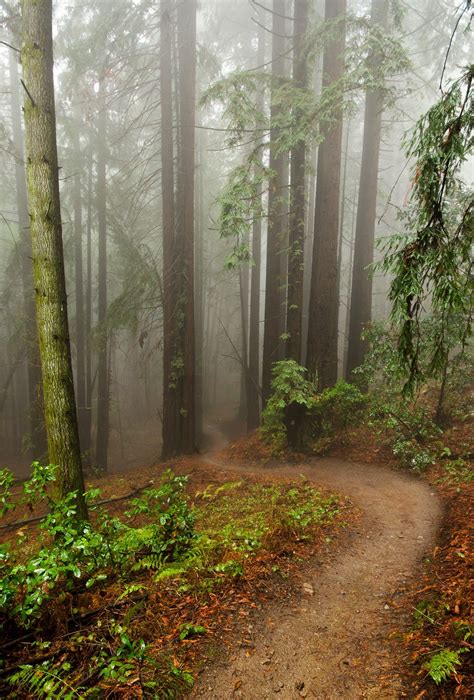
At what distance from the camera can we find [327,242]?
33.3ft

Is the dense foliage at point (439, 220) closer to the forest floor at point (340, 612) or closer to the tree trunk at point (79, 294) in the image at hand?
the forest floor at point (340, 612)

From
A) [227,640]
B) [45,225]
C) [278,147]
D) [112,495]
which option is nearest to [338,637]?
[227,640]

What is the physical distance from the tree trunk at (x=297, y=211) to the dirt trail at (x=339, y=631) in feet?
19.0

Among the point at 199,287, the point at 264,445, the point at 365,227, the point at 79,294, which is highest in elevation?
the point at 365,227

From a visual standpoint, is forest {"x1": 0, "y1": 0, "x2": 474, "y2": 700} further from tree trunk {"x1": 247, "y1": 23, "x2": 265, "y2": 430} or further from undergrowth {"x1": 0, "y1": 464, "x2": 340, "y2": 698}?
tree trunk {"x1": 247, "y1": 23, "x2": 265, "y2": 430}

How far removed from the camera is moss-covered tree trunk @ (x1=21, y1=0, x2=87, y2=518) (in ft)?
16.9

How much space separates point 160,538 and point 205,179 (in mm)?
20916

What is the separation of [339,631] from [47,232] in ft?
19.1

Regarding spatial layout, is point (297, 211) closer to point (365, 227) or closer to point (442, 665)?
point (365, 227)

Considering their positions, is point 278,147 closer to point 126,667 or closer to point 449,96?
point 449,96

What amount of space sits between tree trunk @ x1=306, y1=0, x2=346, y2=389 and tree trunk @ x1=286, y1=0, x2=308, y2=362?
44 centimetres

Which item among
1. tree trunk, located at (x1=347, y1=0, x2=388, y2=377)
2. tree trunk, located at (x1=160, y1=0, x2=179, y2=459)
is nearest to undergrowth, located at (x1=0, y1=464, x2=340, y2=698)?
tree trunk, located at (x1=160, y1=0, x2=179, y2=459)

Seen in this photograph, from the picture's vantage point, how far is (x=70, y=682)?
2.56 m

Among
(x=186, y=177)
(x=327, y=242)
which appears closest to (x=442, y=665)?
(x=327, y=242)
